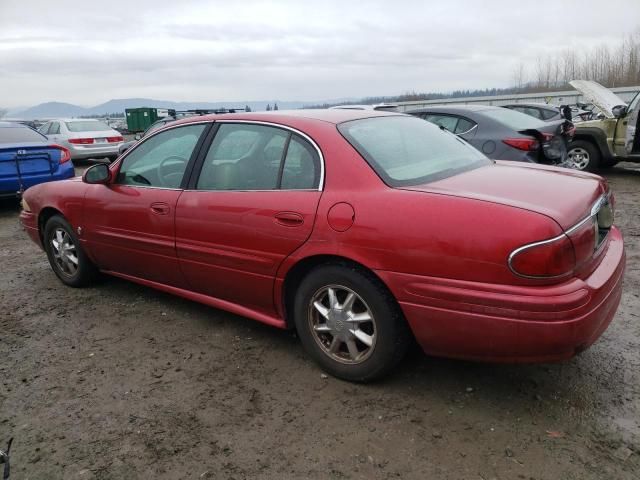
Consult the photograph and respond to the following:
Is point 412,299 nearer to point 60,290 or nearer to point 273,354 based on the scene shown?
point 273,354

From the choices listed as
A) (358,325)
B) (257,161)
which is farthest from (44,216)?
(358,325)

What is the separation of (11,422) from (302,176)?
2026 mm

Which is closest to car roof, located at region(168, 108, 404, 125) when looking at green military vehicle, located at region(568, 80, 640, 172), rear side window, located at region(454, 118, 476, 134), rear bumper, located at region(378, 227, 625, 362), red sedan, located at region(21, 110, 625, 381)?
red sedan, located at region(21, 110, 625, 381)

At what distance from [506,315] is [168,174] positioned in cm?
249

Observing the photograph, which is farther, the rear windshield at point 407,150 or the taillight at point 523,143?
the taillight at point 523,143

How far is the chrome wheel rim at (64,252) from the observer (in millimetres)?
4523

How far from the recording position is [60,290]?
4.61m

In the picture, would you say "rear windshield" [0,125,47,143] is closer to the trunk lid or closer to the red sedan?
the trunk lid

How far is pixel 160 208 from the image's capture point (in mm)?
3547

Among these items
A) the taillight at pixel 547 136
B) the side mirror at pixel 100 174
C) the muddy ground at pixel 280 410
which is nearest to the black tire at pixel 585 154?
the taillight at pixel 547 136

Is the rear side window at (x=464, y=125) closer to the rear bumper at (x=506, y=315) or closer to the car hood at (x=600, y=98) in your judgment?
the car hood at (x=600, y=98)

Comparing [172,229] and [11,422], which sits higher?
[172,229]

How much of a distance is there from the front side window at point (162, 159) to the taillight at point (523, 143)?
4.69 meters

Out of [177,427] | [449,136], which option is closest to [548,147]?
[449,136]
